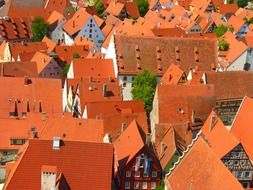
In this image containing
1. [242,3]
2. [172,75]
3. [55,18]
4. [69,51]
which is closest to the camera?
[172,75]

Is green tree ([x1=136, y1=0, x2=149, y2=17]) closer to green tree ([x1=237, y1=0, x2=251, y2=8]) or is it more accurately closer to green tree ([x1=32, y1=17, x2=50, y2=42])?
green tree ([x1=237, y1=0, x2=251, y2=8])

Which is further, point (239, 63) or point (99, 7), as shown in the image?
point (99, 7)

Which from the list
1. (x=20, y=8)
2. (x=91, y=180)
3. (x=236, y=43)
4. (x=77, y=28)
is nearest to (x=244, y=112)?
(x=91, y=180)

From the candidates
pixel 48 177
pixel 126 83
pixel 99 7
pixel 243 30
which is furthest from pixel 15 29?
pixel 48 177

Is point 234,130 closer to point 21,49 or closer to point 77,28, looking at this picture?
point 21,49

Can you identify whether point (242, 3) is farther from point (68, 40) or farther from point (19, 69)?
point (19, 69)

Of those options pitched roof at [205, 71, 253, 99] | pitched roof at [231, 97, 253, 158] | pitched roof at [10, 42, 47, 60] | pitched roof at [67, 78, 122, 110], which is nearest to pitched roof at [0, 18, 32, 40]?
pitched roof at [10, 42, 47, 60]

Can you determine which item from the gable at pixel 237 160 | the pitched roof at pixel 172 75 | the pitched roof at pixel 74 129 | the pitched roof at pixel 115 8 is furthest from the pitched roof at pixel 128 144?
the pitched roof at pixel 115 8
